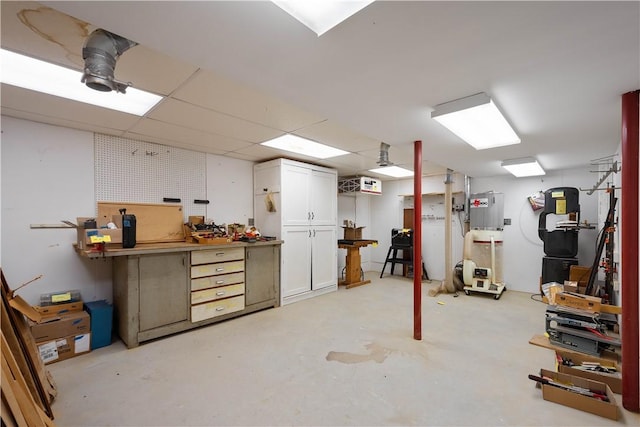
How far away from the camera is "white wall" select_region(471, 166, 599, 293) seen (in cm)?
464

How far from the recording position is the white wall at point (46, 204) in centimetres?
273

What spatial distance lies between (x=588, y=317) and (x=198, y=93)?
13.8 feet

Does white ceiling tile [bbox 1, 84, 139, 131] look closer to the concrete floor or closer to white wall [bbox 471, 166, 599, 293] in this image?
the concrete floor

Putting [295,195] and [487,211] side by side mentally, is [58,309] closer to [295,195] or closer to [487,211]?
[295,195]

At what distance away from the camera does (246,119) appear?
109 inches

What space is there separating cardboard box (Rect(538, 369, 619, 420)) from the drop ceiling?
2123 millimetres

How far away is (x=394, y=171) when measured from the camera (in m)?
5.65

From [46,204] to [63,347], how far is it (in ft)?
4.84

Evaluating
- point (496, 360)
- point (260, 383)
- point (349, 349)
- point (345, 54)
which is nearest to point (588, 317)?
point (496, 360)

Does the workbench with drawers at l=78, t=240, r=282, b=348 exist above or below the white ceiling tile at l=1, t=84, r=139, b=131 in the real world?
below

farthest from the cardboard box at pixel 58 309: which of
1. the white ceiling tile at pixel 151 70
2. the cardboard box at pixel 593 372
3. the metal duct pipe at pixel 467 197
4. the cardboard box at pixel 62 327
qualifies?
the metal duct pipe at pixel 467 197

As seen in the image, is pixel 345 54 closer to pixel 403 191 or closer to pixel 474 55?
pixel 474 55

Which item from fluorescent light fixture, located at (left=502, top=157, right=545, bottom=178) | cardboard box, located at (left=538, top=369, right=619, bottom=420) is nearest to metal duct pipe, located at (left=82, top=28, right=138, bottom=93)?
cardboard box, located at (left=538, top=369, right=619, bottom=420)

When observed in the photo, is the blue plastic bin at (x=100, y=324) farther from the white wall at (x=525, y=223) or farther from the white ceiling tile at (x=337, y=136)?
the white wall at (x=525, y=223)
